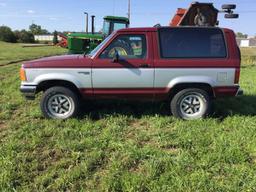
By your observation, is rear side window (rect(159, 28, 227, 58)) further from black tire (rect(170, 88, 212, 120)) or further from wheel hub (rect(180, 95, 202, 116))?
wheel hub (rect(180, 95, 202, 116))

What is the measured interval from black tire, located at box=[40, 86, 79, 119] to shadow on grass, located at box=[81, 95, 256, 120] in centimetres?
33

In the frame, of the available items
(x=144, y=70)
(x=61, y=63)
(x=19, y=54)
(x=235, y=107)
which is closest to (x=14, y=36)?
(x=19, y=54)

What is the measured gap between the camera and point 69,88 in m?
6.30

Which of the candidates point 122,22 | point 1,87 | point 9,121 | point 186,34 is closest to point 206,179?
point 186,34

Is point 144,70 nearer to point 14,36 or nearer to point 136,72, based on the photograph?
point 136,72

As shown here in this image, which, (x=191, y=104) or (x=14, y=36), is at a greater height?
(x=14, y=36)

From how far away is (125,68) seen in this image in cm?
609

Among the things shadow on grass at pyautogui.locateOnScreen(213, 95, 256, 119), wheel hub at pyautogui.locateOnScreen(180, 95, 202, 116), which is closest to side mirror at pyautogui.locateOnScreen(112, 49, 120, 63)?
wheel hub at pyautogui.locateOnScreen(180, 95, 202, 116)

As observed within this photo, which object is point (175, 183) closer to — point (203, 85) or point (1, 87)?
point (203, 85)

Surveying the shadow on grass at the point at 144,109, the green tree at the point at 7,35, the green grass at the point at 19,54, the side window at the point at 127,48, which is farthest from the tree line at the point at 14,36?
the side window at the point at 127,48

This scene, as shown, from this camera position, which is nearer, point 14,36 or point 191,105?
point 191,105

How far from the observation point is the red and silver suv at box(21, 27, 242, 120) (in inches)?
240

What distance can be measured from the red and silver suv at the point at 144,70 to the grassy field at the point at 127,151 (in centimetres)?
50

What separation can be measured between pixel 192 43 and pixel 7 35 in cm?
7179
